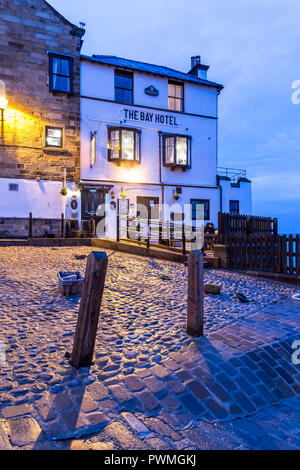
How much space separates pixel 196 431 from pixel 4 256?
9.71 meters

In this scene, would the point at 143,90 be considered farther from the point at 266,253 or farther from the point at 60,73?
the point at 266,253

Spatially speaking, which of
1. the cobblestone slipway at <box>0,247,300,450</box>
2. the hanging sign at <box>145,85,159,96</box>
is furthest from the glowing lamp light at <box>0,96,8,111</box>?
the cobblestone slipway at <box>0,247,300,450</box>

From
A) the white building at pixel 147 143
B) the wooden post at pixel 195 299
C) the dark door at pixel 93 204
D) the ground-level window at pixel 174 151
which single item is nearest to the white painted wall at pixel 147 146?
the white building at pixel 147 143

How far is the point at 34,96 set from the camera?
55.4 feet

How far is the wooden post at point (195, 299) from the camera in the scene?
419 centimetres

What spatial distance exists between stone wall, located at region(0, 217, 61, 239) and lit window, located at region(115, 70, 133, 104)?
9127 mm

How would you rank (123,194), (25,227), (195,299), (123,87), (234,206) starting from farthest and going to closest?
(234,206)
(123,87)
(123,194)
(25,227)
(195,299)

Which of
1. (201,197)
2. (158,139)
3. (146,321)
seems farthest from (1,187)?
(146,321)

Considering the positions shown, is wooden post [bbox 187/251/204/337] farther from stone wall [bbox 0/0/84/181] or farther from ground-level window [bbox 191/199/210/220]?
ground-level window [bbox 191/199/210/220]

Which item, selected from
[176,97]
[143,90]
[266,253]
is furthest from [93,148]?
[266,253]

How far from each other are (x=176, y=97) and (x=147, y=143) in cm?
451

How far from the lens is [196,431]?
2465 millimetres

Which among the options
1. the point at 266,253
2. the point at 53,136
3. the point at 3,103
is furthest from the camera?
the point at 53,136

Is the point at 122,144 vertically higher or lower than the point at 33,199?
higher
